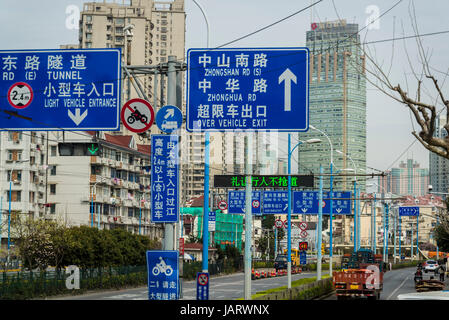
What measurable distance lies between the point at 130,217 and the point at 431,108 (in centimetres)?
8303

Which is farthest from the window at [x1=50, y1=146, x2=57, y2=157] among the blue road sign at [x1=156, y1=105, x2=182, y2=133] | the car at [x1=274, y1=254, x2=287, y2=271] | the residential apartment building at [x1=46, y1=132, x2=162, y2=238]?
the blue road sign at [x1=156, y1=105, x2=182, y2=133]

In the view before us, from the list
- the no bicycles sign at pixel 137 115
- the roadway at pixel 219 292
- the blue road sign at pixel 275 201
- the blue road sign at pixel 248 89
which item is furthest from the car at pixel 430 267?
the no bicycles sign at pixel 137 115

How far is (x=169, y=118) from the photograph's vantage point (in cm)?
1869

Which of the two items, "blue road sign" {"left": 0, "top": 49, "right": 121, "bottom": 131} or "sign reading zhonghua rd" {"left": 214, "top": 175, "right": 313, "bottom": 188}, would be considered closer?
"blue road sign" {"left": 0, "top": 49, "right": 121, "bottom": 131}

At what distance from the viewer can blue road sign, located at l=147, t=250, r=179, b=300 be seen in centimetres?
1581

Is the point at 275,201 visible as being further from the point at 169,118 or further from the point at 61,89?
the point at 169,118

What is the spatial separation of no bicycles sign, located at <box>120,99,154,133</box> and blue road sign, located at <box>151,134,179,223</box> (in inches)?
62.7

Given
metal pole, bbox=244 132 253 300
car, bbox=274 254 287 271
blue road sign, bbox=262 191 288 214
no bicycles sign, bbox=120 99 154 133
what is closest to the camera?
no bicycles sign, bbox=120 99 154 133

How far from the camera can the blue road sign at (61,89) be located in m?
21.2

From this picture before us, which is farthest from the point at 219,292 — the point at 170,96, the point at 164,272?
the point at 164,272

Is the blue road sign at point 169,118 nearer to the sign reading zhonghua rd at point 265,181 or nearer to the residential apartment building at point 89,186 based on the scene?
the sign reading zhonghua rd at point 265,181

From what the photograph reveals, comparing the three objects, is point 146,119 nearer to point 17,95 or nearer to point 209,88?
point 209,88

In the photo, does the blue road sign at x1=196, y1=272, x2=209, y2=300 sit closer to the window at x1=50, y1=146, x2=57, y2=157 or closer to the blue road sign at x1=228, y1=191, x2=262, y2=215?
the blue road sign at x1=228, y1=191, x2=262, y2=215
